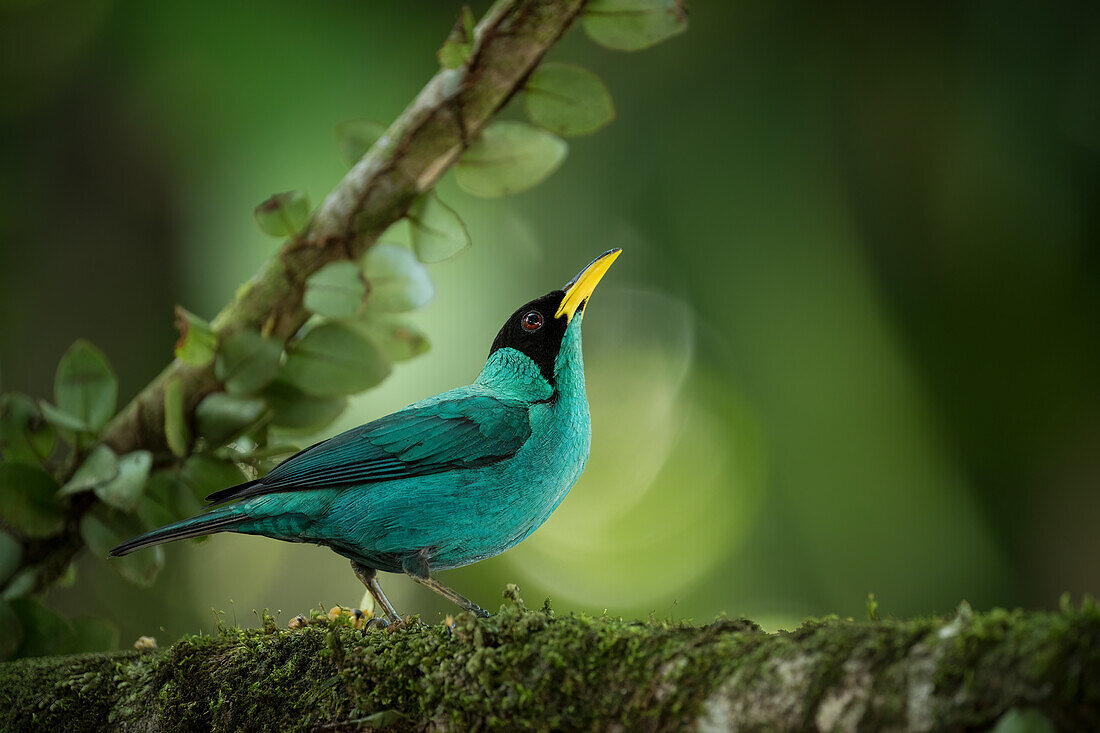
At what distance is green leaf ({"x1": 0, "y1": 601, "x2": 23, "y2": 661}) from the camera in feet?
9.50

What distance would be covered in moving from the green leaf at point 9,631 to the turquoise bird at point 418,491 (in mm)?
755

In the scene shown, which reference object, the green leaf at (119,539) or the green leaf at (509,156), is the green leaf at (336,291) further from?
the green leaf at (119,539)

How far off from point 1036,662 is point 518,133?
218 centimetres

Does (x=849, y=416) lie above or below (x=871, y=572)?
above

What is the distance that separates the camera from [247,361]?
2939mm

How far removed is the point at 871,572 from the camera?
20.5 feet

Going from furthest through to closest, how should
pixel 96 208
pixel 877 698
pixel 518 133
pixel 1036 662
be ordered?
pixel 96 208 → pixel 518 133 → pixel 877 698 → pixel 1036 662

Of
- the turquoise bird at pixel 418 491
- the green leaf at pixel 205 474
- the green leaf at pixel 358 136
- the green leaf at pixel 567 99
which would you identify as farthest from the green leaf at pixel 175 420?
the green leaf at pixel 567 99

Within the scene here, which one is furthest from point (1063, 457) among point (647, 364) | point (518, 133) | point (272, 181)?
point (272, 181)

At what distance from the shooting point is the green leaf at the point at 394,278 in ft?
9.70

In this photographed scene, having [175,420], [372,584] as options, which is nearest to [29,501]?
[175,420]

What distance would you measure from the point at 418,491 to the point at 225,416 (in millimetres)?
799

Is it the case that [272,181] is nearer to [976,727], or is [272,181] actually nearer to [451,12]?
[451,12]

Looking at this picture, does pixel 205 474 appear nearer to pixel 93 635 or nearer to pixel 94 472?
pixel 94 472
